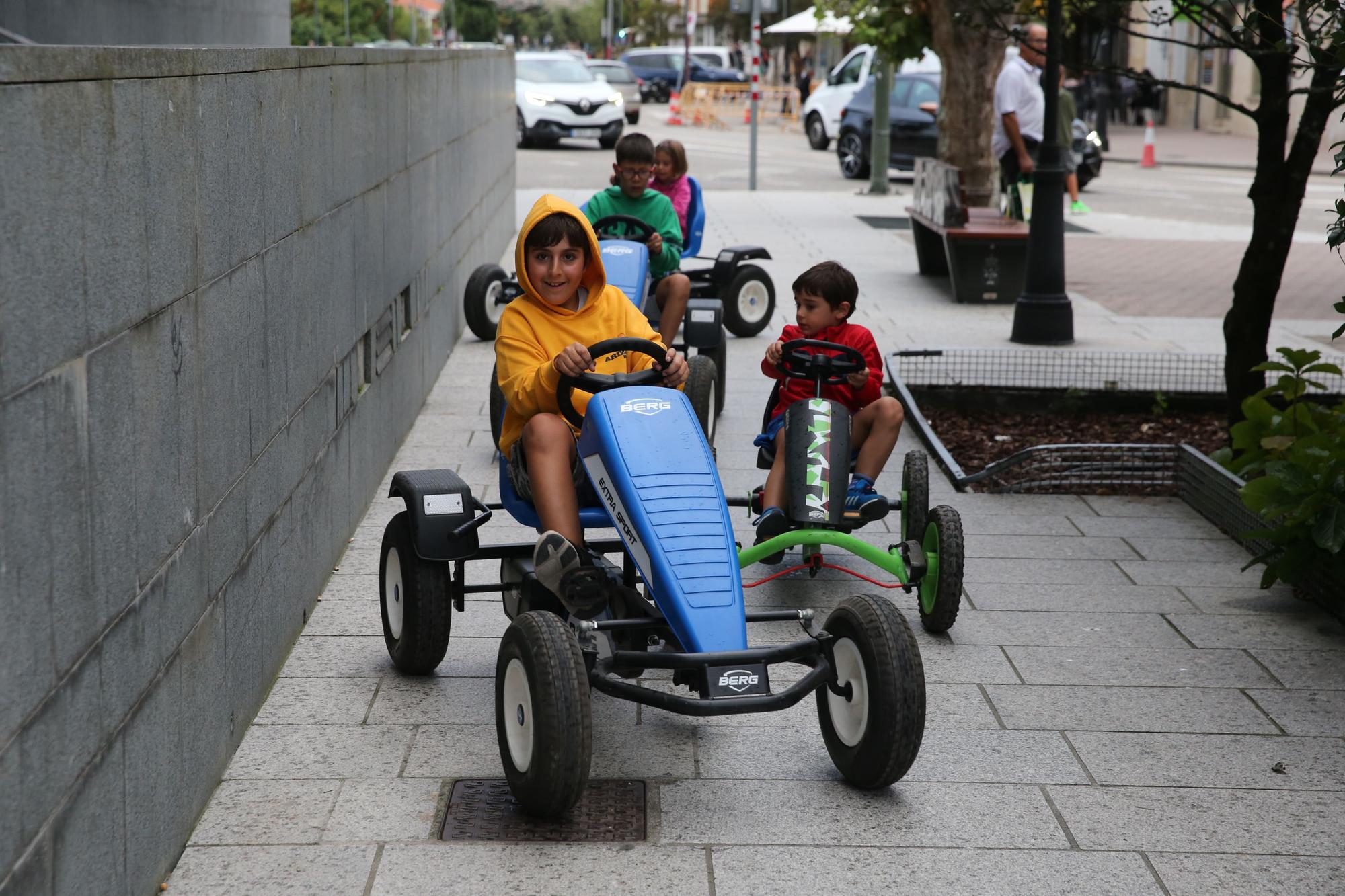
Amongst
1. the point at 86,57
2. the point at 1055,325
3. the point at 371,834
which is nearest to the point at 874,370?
the point at 371,834

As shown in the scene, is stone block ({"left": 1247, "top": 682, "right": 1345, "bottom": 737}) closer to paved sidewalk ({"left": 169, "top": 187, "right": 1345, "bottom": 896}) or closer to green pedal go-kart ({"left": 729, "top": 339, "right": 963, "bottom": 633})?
paved sidewalk ({"left": 169, "top": 187, "right": 1345, "bottom": 896})

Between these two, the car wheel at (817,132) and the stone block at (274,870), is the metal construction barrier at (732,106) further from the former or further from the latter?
the stone block at (274,870)

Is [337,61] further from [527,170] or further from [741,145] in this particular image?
[741,145]

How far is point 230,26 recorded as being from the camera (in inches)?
429

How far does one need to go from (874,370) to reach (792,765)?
1864 mm

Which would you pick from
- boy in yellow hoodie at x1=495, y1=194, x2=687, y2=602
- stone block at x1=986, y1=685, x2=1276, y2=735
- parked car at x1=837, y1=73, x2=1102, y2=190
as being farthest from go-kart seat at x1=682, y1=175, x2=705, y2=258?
parked car at x1=837, y1=73, x2=1102, y2=190

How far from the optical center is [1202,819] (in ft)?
12.7

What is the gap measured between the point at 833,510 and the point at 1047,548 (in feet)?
4.66

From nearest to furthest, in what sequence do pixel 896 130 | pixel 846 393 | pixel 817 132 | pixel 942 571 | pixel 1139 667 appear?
pixel 1139 667
pixel 942 571
pixel 846 393
pixel 896 130
pixel 817 132

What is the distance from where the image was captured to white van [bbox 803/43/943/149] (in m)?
29.6

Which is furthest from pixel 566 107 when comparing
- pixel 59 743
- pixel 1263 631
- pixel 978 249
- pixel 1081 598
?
pixel 59 743

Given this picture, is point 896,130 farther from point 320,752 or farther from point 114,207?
point 114,207

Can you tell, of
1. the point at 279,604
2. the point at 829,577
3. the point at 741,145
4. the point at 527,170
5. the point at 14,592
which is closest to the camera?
the point at 14,592

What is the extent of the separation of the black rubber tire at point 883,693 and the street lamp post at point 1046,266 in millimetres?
7015
